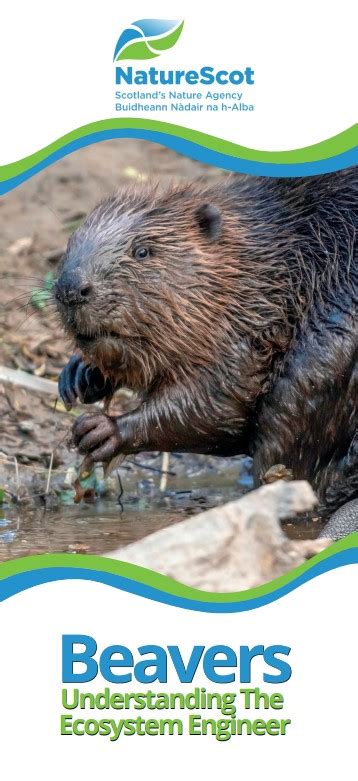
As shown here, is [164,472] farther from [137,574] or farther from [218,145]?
[137,574]

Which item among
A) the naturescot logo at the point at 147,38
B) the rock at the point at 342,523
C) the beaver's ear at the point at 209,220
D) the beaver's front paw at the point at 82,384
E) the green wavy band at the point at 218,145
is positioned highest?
the naturescot logo at the point at 147,38

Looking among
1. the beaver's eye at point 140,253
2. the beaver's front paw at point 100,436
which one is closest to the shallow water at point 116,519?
the beaver's front paw at point 100,436

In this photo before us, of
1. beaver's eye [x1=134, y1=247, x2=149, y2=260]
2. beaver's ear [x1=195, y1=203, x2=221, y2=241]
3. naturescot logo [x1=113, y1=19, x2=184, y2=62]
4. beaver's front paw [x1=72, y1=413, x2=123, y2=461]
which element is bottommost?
beaver's front paw [x1=72, y1=413, x2=123, y2=461]

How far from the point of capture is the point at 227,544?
4.34 meters

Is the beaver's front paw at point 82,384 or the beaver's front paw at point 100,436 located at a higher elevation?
the beaver's front paw at point 82,384

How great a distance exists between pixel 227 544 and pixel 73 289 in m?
1.57

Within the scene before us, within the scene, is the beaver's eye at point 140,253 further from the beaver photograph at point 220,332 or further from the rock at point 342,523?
the rock at point 342,523

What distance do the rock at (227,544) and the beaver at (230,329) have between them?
56.7 inches

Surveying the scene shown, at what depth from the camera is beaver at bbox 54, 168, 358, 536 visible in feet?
18.9

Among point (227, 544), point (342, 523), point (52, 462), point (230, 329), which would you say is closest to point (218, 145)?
point (230, 329)

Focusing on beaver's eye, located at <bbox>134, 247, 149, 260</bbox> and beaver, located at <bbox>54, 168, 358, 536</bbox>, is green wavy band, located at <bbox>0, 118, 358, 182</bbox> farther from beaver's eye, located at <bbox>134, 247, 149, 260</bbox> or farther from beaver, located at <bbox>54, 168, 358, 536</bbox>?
beaver's eye, located at <bbox>134, 247, 149, 260</bbox>

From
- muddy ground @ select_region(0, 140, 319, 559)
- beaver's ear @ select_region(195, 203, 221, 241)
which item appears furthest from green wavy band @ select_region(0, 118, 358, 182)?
muddy ground @ select_region(0, 140, 319, 559)

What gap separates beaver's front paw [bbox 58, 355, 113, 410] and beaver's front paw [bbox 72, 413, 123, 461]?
37 centimetres

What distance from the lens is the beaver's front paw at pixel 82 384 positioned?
20.5ft
